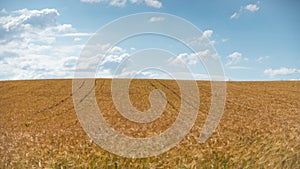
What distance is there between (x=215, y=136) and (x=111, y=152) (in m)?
3.69

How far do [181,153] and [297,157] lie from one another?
294 cm

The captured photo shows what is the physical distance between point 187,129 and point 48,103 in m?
18.6

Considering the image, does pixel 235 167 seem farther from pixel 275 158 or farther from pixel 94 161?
pixel 94 161

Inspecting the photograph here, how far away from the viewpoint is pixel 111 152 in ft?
29.1

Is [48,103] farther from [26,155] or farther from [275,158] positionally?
[275,158]

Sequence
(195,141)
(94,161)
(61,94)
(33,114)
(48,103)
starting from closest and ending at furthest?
1. (94,161)
2. (195,141)
3. (33,114)
4. (48,103)
5. (61,94)

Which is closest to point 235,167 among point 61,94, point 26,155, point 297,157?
point 297,157

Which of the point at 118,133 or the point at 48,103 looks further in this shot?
the point at 48,103

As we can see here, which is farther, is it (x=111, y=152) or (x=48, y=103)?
(x=48, y=103)

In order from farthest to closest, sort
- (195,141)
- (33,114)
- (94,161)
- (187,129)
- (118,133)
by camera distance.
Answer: (33,114) → (187,129) → (118,133) → (195,141) → (94,161)

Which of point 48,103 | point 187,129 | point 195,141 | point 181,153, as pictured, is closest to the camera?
point 181,153

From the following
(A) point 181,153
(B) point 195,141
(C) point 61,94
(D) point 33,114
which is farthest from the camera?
(C) point 61,94

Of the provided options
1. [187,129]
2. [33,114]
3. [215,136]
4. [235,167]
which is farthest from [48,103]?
[235,167]

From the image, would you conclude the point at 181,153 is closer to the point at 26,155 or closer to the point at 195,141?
the point at 195,141
